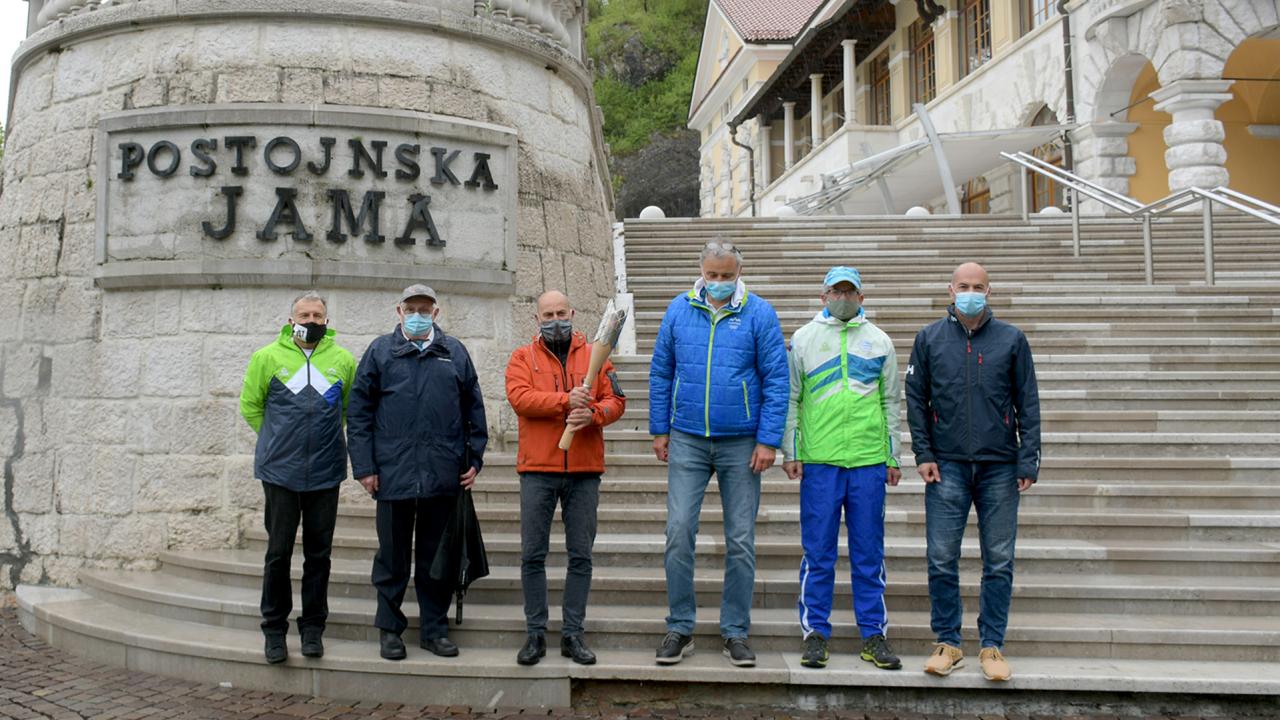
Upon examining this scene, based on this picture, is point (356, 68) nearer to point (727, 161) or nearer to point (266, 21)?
point (266, 21)

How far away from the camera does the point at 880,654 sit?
14.9 ft

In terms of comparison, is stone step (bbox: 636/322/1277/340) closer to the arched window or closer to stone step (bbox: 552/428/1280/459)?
stone step (bbox: 552/428/1280/459)

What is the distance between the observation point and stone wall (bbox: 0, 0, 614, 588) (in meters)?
6.41

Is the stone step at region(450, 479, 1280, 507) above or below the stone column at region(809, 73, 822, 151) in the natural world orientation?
below

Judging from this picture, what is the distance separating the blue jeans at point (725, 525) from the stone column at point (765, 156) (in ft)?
124

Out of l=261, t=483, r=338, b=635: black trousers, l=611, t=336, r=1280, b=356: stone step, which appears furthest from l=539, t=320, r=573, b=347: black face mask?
l=611, t=336, r=1280, b=356: stone step

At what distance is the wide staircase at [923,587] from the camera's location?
4.52 m

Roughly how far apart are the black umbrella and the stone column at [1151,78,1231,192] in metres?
16.1

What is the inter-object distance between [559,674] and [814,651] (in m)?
1.14

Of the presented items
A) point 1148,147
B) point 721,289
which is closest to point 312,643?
point 721,289

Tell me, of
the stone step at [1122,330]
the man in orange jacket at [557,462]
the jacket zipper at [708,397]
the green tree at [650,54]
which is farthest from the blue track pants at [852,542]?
the green tree at [650,54]

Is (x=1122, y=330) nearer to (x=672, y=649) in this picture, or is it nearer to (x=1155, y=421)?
(x=1155, y=421)

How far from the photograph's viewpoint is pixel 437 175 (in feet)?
22.3

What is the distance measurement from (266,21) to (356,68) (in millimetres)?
655
